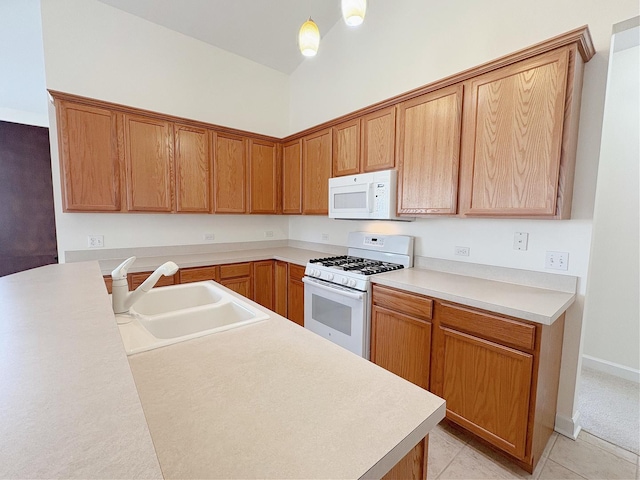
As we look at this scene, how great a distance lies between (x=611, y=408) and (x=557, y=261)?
1.19 m

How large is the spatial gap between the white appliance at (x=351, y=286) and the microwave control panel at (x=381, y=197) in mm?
352

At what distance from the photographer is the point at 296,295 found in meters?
3.00

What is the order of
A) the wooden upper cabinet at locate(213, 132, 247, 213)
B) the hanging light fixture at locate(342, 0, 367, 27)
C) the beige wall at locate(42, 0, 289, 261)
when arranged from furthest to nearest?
1. the wooden upper cabinet at locate(213, 132, 247, 213)
2. the beige wall at locate(42, 0, 289, 261)
3. the hanging light fixture at locate(342, 0, 367, 27)

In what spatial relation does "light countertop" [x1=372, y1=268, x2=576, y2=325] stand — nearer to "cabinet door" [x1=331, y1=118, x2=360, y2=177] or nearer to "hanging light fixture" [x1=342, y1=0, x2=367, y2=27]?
"cabinet door" [x1=331, y1=118, x2=360, y2=177]

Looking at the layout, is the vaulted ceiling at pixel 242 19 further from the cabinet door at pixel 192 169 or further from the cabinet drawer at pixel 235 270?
the cabinet drawer at pixel 235 270

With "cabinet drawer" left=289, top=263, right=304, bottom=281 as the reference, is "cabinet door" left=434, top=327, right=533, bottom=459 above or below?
below

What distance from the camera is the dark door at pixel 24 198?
274 centimetres

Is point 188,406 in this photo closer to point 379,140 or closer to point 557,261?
point 557,261

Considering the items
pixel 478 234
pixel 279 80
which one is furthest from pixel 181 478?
pixel 279 80

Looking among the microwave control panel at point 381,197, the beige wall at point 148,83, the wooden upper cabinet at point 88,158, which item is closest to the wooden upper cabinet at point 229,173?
the beige wall at point 148,83

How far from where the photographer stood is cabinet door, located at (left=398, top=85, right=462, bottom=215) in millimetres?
1970

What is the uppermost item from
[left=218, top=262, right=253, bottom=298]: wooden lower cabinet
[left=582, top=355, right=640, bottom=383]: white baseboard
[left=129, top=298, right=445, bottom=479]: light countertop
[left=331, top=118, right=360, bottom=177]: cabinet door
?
[left=331, top=118, right=360, bottom=177]: cabinet door

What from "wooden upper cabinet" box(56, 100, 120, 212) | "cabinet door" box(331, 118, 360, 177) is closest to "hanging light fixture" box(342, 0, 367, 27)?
"cabinet door" box(331, 118, 360, 177)

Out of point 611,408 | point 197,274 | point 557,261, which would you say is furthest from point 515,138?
point 197,274
